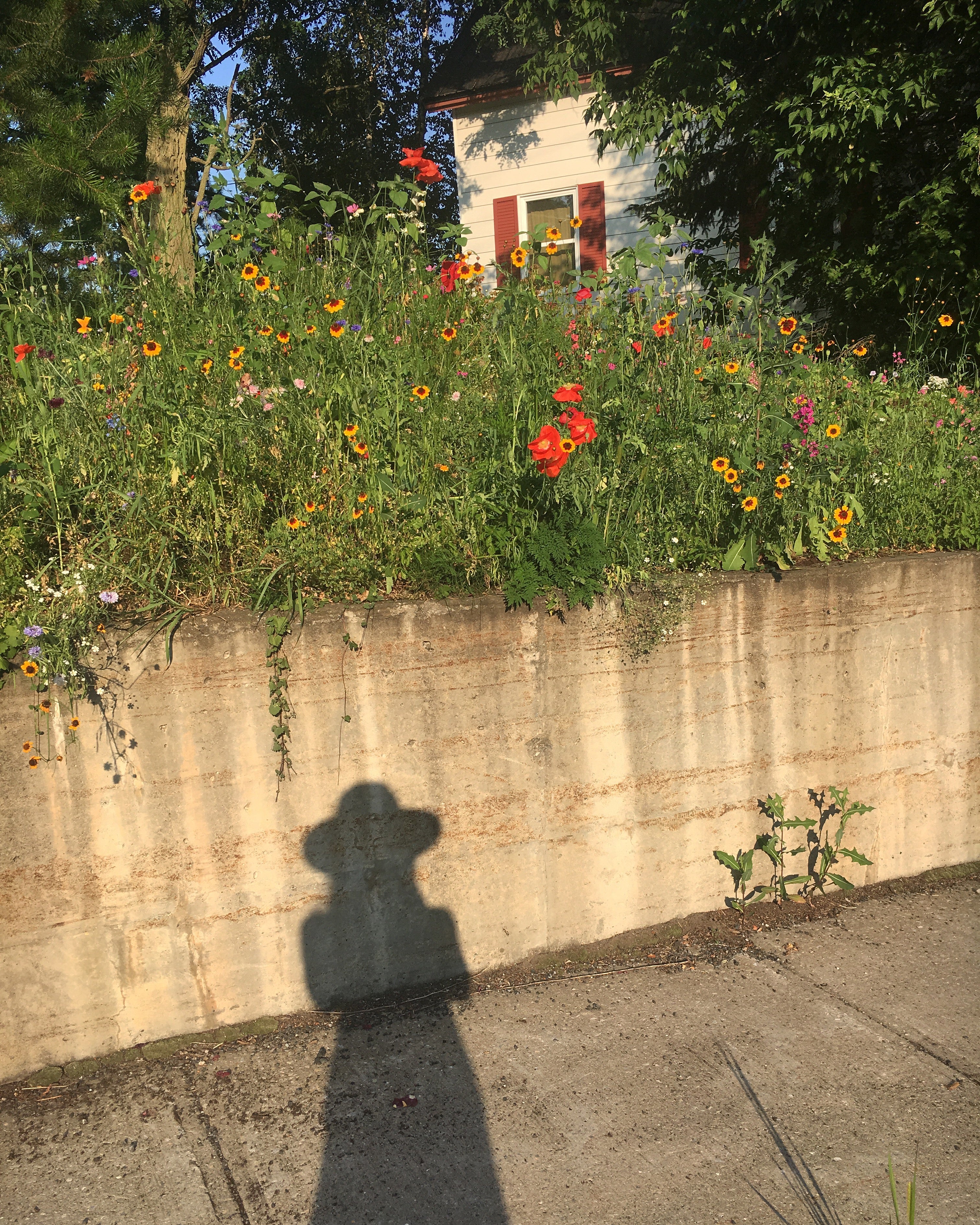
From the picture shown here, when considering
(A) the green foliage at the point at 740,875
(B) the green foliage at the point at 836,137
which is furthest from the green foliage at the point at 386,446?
(B) the green foliage at the point at 836,137

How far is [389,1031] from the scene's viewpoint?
10.2 ft

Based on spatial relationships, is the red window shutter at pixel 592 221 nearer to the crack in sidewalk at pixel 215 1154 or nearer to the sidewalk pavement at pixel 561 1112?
the sidewalk pavement at pixel 561 1112

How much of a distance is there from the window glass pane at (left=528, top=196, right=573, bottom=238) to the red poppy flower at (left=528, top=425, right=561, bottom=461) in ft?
34.8

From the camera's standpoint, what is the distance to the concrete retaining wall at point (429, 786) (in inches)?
115

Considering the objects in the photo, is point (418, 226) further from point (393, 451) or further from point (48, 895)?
point (48, 895)

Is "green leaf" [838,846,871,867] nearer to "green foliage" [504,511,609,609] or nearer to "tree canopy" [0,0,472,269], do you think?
"green foliage" [504,511,609,609]

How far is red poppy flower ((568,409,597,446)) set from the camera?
3188 mm

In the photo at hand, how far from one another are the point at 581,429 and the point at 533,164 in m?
11.1

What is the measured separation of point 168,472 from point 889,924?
3278 mm

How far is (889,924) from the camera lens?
372 centimetres

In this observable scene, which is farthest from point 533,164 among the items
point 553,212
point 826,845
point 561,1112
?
point 561,1112

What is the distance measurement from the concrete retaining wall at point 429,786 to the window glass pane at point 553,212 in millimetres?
10321

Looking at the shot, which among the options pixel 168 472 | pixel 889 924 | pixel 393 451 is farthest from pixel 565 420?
pixel 889 924

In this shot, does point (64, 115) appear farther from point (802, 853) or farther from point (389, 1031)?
point (802, 853)
